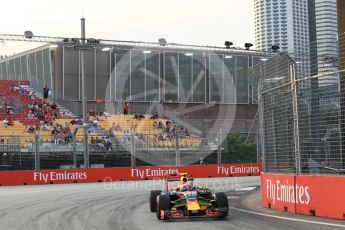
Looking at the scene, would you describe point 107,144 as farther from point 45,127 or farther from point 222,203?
point 222,203

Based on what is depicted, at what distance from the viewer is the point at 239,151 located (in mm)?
37719

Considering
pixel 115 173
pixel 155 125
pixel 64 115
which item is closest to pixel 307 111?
pixel 115 173

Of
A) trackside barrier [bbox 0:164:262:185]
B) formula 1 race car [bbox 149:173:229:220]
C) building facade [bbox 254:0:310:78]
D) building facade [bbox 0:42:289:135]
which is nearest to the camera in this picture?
formula 1 race car [bbox 149:173:229:220]

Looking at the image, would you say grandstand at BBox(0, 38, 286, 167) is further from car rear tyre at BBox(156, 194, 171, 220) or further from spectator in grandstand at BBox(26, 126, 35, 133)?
car rear tyre at BBox(156, 194, 171, 220)

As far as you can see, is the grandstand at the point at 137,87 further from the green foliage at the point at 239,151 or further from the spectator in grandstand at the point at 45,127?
the green foliage at the point at 239,151

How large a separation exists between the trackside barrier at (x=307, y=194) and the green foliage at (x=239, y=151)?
72.4 feet

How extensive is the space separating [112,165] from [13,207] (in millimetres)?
17335

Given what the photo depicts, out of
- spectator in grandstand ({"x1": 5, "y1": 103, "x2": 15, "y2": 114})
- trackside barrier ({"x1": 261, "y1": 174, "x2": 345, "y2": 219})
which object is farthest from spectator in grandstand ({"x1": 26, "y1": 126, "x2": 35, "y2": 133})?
trackside barrier ({"x1": 261, "y1": 174, "x2": 345, "y2": 219})

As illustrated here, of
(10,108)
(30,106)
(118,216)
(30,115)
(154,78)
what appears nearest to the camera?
(118,216)

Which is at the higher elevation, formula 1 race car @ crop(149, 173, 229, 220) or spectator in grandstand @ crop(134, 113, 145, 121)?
spectator in grandstand @ crop(134, 113, 145, 121)

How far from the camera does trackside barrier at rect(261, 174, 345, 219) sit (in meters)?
11.9

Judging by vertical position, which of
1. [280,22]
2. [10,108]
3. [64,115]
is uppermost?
[280,22]

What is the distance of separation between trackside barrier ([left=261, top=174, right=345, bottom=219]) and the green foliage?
22.1m

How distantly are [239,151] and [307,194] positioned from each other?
24.9 m
